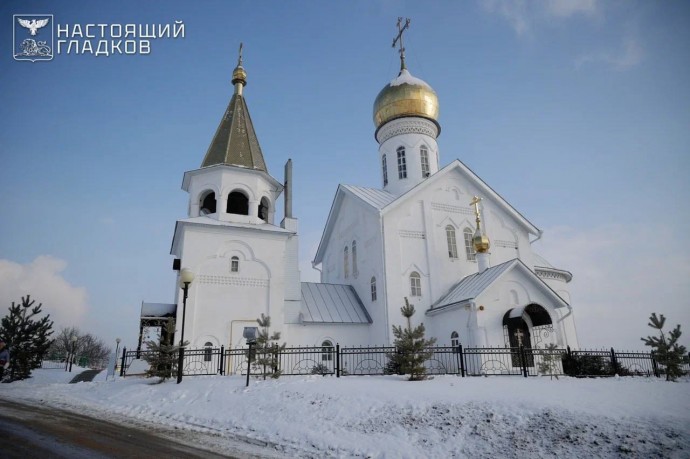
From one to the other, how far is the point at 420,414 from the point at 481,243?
12273mm

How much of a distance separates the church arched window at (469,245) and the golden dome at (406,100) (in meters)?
7.46

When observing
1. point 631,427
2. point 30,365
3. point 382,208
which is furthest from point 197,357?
point 631,427

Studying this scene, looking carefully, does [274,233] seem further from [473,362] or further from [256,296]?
[473,362]

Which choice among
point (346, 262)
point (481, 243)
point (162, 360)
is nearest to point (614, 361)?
point (481, 243)

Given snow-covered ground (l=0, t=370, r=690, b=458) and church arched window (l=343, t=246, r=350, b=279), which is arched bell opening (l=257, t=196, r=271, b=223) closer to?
church arched window (l=343, t=246, r=350, b=279)

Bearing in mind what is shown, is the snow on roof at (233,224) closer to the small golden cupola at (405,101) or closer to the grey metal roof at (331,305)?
the grey metal roof at (331,305)

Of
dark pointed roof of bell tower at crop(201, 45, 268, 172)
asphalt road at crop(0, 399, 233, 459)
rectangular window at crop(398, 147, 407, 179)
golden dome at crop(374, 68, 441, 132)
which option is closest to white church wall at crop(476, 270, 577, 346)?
rectangular window at crop(398, 147, 407, 179)

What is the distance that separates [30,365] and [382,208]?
50.7 ft

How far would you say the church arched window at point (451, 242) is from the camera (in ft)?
67.5

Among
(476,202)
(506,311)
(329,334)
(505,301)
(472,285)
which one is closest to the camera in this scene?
(506,311)

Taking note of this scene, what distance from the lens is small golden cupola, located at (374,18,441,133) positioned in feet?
80.6

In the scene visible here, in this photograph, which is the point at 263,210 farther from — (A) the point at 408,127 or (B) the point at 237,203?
(A) the point at 408,127

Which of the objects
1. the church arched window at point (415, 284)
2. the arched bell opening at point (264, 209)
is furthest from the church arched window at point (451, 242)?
the arched bell opening at point (264, 209)

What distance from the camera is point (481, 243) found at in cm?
1944
